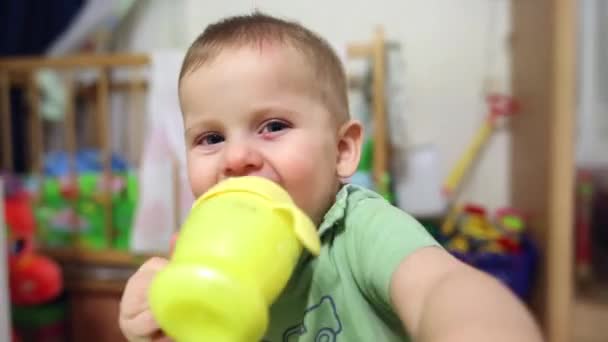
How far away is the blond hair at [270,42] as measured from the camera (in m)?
0.57

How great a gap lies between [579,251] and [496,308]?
72.7 inches

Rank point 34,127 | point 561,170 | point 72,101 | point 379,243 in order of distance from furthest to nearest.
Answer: point 34,127
point 72,101
point 561,170
point 379,243

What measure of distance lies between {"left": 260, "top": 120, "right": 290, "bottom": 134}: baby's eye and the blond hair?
62 mm

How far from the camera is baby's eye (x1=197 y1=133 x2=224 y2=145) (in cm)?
56

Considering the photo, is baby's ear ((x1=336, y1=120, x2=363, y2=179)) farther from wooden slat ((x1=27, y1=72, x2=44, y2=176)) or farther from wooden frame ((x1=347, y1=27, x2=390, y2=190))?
wooden slat ((x1=27, y1=72, x2=44, y2=176))

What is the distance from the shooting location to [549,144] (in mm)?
1421

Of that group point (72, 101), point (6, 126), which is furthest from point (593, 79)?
point (6, 126)

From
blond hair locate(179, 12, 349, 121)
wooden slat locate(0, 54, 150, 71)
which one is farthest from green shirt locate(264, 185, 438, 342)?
wooden slat locate(0, 54, 150, 71)

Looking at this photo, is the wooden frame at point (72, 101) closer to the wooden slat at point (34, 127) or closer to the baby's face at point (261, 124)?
the wooden slat at point (34, 127)

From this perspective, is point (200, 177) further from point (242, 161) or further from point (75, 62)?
point (75, 62)

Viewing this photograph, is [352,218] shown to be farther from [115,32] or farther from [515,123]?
[115,32]

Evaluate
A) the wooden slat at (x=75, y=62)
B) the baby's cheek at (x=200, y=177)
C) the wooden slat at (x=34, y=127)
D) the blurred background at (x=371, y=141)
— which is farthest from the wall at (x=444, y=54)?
the baby's cheek at (x=200, y=177)

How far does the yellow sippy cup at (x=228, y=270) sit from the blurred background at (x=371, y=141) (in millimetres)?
1160

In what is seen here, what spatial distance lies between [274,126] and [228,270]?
217 millimetres
